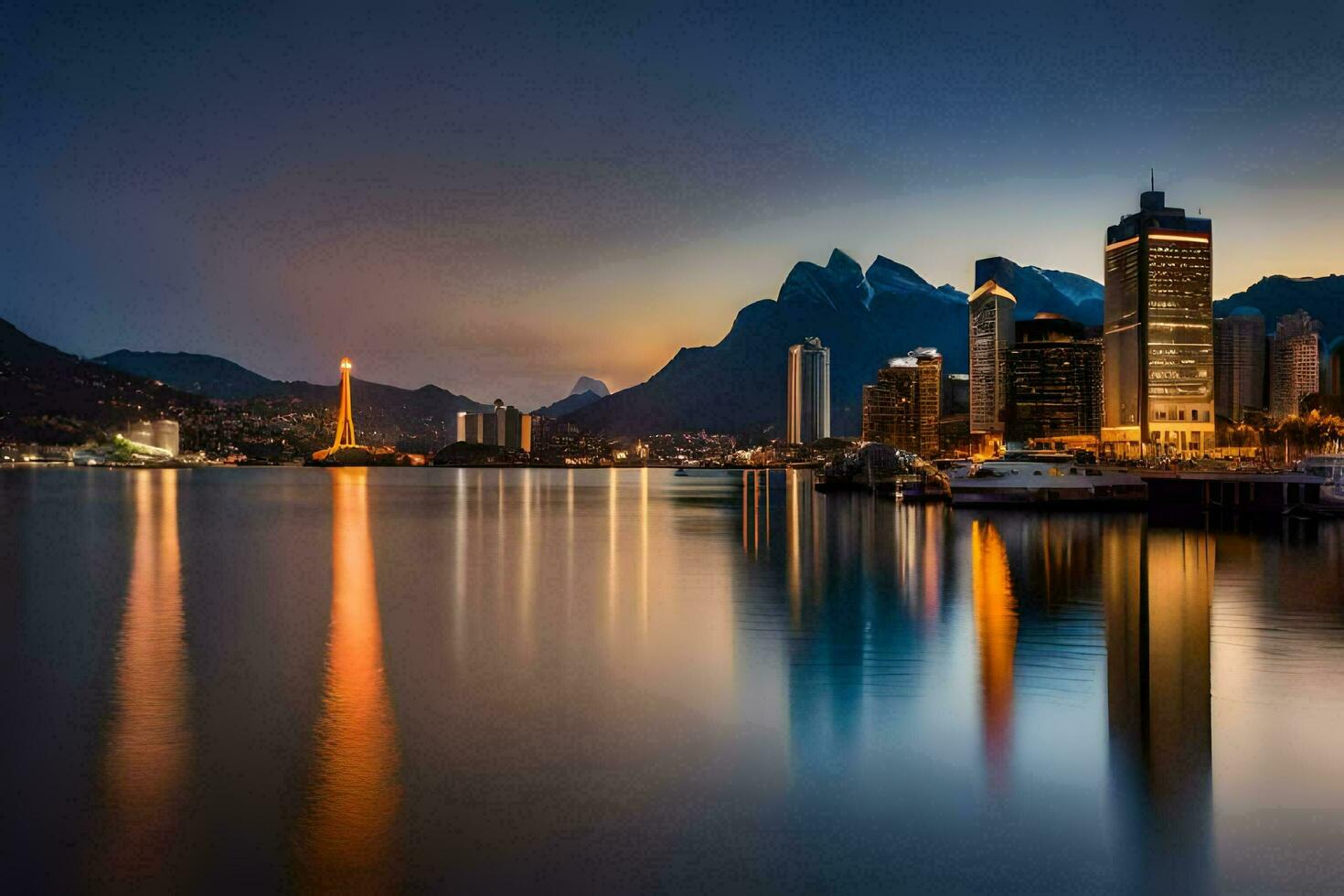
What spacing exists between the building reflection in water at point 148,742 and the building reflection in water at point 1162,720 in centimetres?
755

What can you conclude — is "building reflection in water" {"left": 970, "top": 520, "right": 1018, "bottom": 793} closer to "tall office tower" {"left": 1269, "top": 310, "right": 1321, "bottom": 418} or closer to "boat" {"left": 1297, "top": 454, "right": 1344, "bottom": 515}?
"boat" {"left": 1297, "top": 454, "right": 1344, "bottom": 515}

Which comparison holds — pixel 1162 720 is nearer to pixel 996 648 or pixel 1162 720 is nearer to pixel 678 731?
pixel 996 648

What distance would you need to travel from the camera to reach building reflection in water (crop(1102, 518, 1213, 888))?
7.97 meters

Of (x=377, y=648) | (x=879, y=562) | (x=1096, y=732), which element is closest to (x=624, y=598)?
(x=377, y=648)

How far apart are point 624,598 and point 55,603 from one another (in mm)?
12243

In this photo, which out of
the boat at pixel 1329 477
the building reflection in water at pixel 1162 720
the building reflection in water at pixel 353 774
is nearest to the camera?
the building reflection in water at pixel 353 774

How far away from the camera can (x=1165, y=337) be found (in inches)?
6821

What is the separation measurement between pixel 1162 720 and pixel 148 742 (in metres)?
11.2

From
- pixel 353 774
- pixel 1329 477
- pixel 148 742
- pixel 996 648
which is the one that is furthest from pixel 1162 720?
pixel 1329 477

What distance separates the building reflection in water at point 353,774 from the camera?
7.41 m

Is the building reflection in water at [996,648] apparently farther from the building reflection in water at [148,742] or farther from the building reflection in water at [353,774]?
the building reflection in water at [148,742]

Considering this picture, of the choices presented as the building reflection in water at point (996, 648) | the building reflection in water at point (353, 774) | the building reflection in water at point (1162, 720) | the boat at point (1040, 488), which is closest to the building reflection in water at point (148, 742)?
the building reflection in water at point (353, 774)

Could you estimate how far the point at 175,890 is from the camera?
7.00 metres

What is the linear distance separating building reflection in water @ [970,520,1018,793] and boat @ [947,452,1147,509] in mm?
34246
